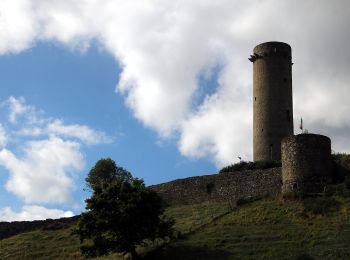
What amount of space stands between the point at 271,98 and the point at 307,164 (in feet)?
43.1

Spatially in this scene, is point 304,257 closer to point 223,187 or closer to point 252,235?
point 252,235

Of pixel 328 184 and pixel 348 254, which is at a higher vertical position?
pixel 328 184

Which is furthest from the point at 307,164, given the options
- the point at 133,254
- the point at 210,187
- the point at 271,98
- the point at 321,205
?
the point at 133,254

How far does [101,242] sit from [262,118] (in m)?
24.0

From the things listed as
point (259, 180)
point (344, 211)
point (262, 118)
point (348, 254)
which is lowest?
point (348, 254)

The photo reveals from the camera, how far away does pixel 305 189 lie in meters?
44.9

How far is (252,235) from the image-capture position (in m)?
38.9

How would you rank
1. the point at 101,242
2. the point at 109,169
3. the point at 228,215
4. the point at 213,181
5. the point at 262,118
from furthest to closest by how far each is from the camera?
the point at 109,169 < the point at 262,118 < the point at 213,181 < the point at 228,215 < the point at 101,242

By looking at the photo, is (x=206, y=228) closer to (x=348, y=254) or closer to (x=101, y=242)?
(x=101, y=242)

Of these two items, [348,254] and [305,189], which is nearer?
[348,254]

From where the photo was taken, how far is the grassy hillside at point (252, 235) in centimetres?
3606

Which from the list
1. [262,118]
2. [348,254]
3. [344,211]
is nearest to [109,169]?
[262,118]

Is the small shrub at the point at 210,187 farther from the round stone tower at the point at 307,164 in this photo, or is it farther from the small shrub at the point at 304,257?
the small shrub at the point at 304,257

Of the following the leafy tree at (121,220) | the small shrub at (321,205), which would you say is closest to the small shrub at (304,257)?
the small shrub at (321,205)
